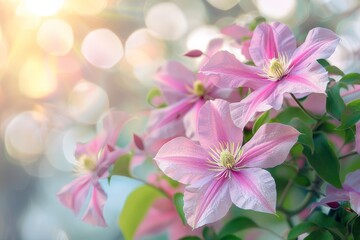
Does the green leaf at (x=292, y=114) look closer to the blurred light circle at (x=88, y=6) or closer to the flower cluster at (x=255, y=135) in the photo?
the flower cluster at (x=255, y=135)

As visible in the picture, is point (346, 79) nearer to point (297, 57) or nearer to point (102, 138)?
point (297, 57)

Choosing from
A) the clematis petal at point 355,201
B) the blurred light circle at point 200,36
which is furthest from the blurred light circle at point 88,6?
the clematis petal at point 355,201

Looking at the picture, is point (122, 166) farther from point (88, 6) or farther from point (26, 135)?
point (26, 135)

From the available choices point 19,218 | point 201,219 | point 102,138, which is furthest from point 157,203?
point 19,218

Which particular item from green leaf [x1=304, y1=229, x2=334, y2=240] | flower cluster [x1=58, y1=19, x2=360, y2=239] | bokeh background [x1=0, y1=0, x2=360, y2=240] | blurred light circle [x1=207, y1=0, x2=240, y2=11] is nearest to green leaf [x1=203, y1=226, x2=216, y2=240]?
flower cluster [x1=58, y1=19, x2=360, y2=239]

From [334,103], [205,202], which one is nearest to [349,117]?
[334,103]
